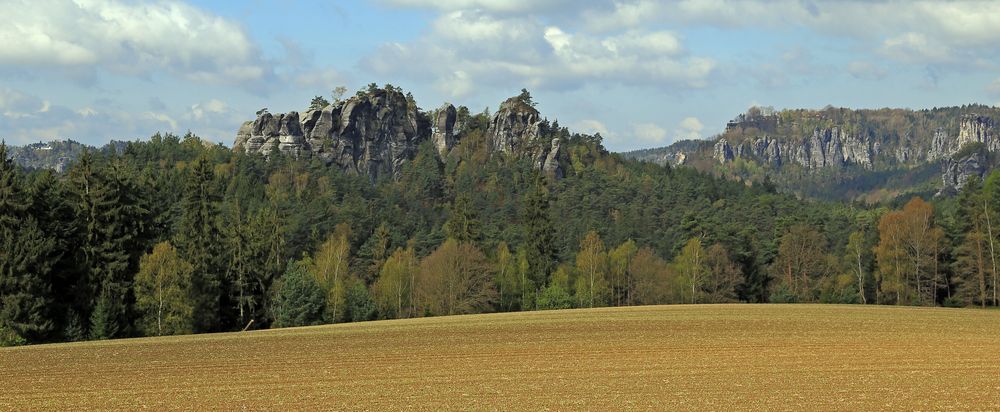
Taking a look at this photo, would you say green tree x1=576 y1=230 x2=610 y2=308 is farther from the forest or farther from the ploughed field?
the ploughed field

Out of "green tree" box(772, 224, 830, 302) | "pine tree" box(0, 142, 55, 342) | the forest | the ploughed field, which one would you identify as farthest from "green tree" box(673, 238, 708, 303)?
"pine tree" box(0, 142, 55, 342)

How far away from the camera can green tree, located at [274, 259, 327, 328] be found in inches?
3408

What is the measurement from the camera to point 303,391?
31766 mm

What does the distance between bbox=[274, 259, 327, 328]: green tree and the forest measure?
7.7 inches

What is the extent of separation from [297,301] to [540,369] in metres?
53.6

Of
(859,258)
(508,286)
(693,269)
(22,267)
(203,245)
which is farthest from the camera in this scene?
(508,286)

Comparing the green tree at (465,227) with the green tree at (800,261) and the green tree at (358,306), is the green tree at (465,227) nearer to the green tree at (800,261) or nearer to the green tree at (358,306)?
the green tree at (358,306)

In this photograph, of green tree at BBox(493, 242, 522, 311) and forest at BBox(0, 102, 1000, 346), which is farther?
green tree at BBox(493, 242, 522, 311)

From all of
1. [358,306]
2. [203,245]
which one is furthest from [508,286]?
[203,245]

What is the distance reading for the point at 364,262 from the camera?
132 m

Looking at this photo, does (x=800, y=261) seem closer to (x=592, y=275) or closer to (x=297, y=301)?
(x=592, y=275)

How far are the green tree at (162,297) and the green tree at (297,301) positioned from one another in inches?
524

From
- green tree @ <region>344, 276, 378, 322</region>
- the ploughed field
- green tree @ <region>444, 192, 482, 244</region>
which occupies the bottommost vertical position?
green tree @ <region>344, 276, 378, 322</region>

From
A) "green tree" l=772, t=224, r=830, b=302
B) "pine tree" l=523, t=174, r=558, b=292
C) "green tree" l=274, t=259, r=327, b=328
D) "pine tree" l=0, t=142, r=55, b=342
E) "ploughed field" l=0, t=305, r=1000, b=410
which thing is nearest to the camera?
"ploughed field" l=0, t=305, r=1000, b=410
